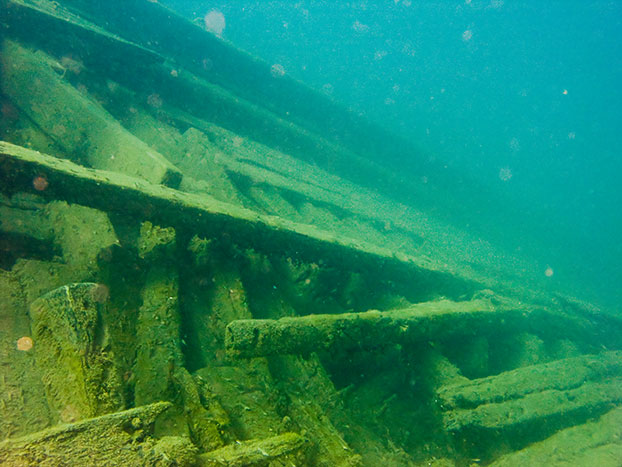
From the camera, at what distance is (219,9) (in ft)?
178

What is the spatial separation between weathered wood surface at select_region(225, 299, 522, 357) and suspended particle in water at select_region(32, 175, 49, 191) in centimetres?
167

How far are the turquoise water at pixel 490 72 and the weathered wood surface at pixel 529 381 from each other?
4098 cm

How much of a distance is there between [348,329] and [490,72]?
407 feet

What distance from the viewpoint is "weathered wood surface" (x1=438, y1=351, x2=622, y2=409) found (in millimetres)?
2885

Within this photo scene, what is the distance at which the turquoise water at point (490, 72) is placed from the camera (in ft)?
173

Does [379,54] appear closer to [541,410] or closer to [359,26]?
[359,26]

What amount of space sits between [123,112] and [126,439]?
5.75 metres

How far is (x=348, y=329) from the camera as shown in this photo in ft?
8.07

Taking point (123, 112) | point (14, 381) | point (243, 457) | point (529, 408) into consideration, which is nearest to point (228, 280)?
point (14, 381)

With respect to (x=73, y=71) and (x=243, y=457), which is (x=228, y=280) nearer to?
(x=243, y=457)

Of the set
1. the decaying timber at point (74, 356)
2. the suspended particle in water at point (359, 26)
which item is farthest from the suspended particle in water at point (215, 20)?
the suspended particle in water at point (359, 26)

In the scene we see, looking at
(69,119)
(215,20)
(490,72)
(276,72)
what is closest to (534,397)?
(69,119)

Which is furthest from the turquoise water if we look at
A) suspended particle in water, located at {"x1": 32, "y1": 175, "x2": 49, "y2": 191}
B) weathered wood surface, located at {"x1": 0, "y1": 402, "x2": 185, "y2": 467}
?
weathered wood surface, located at {"x1": 0, "y1": 402, "x2": 185, "y2": 467}

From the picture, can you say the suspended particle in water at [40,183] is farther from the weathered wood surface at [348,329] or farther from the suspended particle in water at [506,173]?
the suspended particle in water at [506,173]
